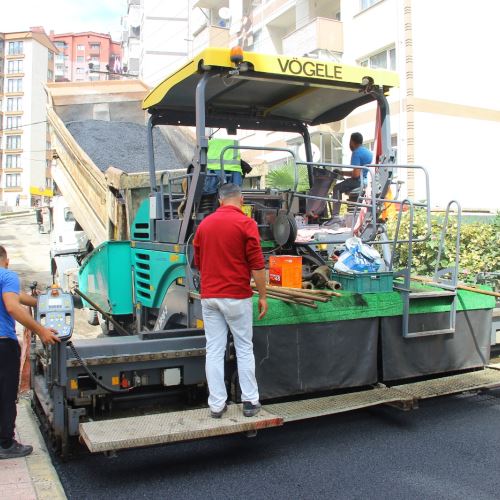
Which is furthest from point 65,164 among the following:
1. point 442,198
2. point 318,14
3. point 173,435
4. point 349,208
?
point 318,14

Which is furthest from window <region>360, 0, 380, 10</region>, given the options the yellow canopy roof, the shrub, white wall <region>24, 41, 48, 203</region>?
white wall <region>24, 41, 48, 203</region>

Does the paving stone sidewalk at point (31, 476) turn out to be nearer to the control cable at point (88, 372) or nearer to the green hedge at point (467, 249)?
the control cable at point (88, 372)

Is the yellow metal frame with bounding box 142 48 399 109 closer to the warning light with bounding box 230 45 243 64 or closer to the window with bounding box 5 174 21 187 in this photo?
the warning light with bounding box 230 45 243 64

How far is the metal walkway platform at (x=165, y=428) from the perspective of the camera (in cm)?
353

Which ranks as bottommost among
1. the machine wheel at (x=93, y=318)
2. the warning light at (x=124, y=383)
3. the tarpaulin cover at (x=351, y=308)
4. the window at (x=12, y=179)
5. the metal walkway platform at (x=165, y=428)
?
the metal walkway platform at (x=165, y=428)

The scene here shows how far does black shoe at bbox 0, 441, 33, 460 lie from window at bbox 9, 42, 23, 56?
3547 inches

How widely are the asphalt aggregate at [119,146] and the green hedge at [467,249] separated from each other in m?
3.78

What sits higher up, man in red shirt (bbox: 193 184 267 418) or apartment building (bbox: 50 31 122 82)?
apartment building (bbox: 50 31 122 82)

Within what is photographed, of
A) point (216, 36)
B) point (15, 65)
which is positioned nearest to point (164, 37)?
point (216, 36)

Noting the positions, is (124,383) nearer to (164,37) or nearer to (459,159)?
(459,159)

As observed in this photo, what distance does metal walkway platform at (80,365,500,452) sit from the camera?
3578 mm

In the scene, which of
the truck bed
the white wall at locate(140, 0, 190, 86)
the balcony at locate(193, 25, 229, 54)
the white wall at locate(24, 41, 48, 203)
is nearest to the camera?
the truck bed

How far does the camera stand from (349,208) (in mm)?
6207

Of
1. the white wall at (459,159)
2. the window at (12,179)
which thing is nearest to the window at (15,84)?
the window at (12,179)
